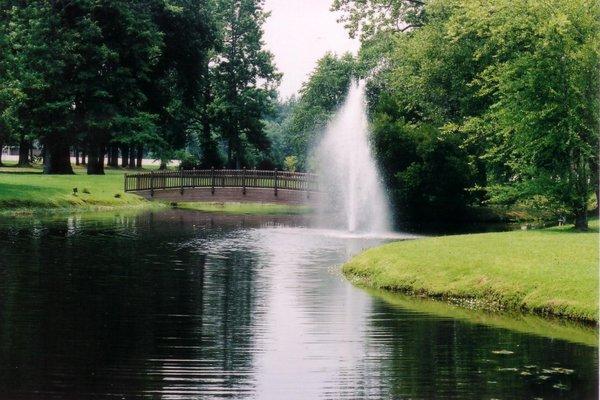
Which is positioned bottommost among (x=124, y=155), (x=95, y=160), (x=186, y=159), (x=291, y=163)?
(x=95, y=160)

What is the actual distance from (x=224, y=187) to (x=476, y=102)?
1813 centimetres

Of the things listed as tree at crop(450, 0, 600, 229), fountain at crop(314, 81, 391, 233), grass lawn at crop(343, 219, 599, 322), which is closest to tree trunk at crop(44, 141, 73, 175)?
fountain at crop(314, 81, 391, 233)

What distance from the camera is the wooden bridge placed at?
Result: 2381 inches

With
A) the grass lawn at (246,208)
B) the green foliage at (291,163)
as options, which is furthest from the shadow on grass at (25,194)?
the green foliage at (291,163)

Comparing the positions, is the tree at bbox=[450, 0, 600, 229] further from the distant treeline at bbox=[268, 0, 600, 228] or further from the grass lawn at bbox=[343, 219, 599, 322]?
the grass lawn at bbox=[343, 219, 599, 322]

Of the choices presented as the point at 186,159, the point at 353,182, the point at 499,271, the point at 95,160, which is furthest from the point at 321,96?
the point at 499,271

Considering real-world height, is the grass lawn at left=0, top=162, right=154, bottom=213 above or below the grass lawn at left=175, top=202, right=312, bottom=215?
above

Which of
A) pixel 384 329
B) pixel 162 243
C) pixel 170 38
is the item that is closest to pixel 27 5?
pixel 170 38

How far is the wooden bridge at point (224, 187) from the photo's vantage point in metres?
60.5

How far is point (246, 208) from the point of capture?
65.9m

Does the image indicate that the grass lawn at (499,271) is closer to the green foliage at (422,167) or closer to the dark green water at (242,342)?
the dark green water at (242,342)

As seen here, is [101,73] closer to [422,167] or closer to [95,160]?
[95,160]

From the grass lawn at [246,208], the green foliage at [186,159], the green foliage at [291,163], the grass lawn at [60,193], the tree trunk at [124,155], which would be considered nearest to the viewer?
the grass lawn at [60,193]

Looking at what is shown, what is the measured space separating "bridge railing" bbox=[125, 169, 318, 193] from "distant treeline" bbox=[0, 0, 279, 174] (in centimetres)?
463
